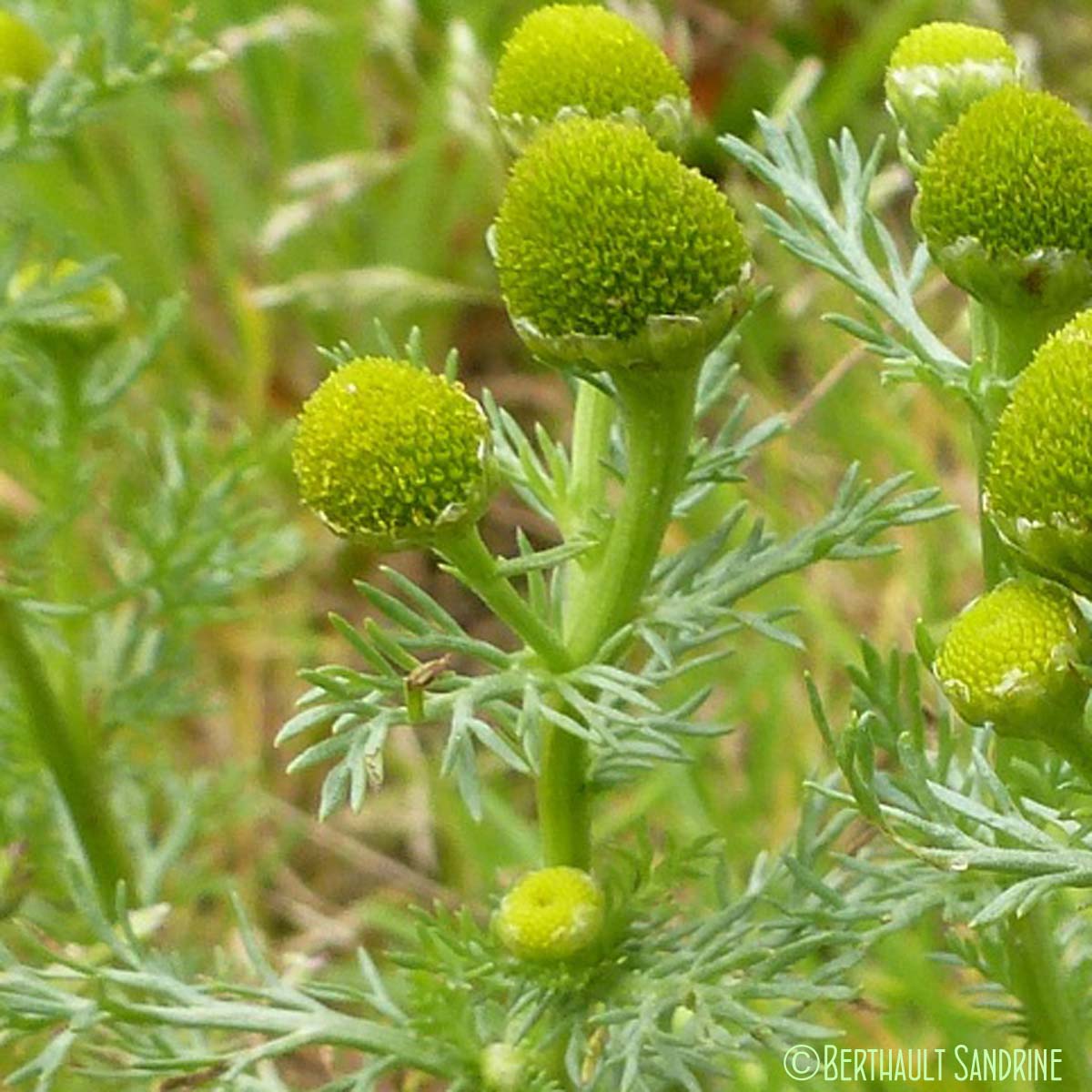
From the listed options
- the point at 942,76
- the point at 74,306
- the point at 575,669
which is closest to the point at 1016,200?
the point at 942,76

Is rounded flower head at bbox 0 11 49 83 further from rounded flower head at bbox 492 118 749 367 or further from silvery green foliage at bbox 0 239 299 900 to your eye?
rounded flower head at bbox 492 118 749 367

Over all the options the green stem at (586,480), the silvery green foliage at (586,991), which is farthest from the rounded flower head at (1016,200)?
the silvery green foliage at (586,991)

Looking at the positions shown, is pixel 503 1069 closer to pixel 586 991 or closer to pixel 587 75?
pixel 586 991

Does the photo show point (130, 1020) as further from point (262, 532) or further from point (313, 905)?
point (313, 905)

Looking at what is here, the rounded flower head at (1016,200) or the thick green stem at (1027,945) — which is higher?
the rounded flower head at (1016,200)

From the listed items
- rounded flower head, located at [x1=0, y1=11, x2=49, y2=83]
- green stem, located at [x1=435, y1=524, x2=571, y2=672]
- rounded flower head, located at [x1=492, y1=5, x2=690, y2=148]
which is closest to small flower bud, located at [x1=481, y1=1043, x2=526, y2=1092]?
green stem, located at [x1=435, y1=524, x2=571, y2=672]


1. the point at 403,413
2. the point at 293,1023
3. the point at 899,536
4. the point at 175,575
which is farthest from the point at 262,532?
the point at 899,536

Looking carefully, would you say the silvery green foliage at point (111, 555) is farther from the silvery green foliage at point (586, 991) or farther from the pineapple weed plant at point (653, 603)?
the silvery green foliage at point (586, 991)
